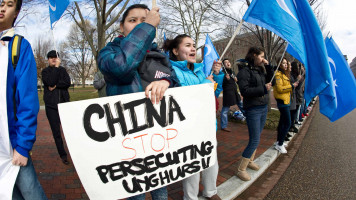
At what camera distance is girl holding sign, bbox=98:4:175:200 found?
1154 mm

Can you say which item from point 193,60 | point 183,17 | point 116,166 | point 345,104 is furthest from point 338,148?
point 183,17

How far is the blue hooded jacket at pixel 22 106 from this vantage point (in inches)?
50.1

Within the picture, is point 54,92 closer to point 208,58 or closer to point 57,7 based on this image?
point 57,7

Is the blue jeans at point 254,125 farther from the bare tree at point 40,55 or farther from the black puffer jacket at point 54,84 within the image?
the bare tree at point 40,55

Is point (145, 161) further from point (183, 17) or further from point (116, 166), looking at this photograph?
point (183, 17)

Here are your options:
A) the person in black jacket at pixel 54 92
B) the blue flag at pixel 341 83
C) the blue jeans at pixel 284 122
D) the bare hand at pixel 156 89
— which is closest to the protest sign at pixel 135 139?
the bare hand at pixel 156 89

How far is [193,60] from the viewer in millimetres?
2084

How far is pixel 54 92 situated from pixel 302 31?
378cm

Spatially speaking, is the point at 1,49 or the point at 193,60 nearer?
the point at 1,49

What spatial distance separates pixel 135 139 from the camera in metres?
1.29

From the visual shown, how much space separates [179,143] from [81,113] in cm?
67

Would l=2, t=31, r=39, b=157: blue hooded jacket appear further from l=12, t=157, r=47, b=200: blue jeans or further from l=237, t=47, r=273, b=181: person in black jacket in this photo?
l=237, t=47, r=273, b=181: person in black jacket

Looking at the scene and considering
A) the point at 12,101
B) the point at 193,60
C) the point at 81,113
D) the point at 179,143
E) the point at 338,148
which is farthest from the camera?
the point at 338,148

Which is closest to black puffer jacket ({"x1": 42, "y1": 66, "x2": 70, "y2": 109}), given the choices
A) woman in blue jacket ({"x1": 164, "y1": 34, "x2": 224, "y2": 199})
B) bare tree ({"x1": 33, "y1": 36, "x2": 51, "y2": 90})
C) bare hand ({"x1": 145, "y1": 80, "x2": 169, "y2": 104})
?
woman in blue jacket ({"x1": 164, "y1": 34, "x2": 224, "y2": 199})
